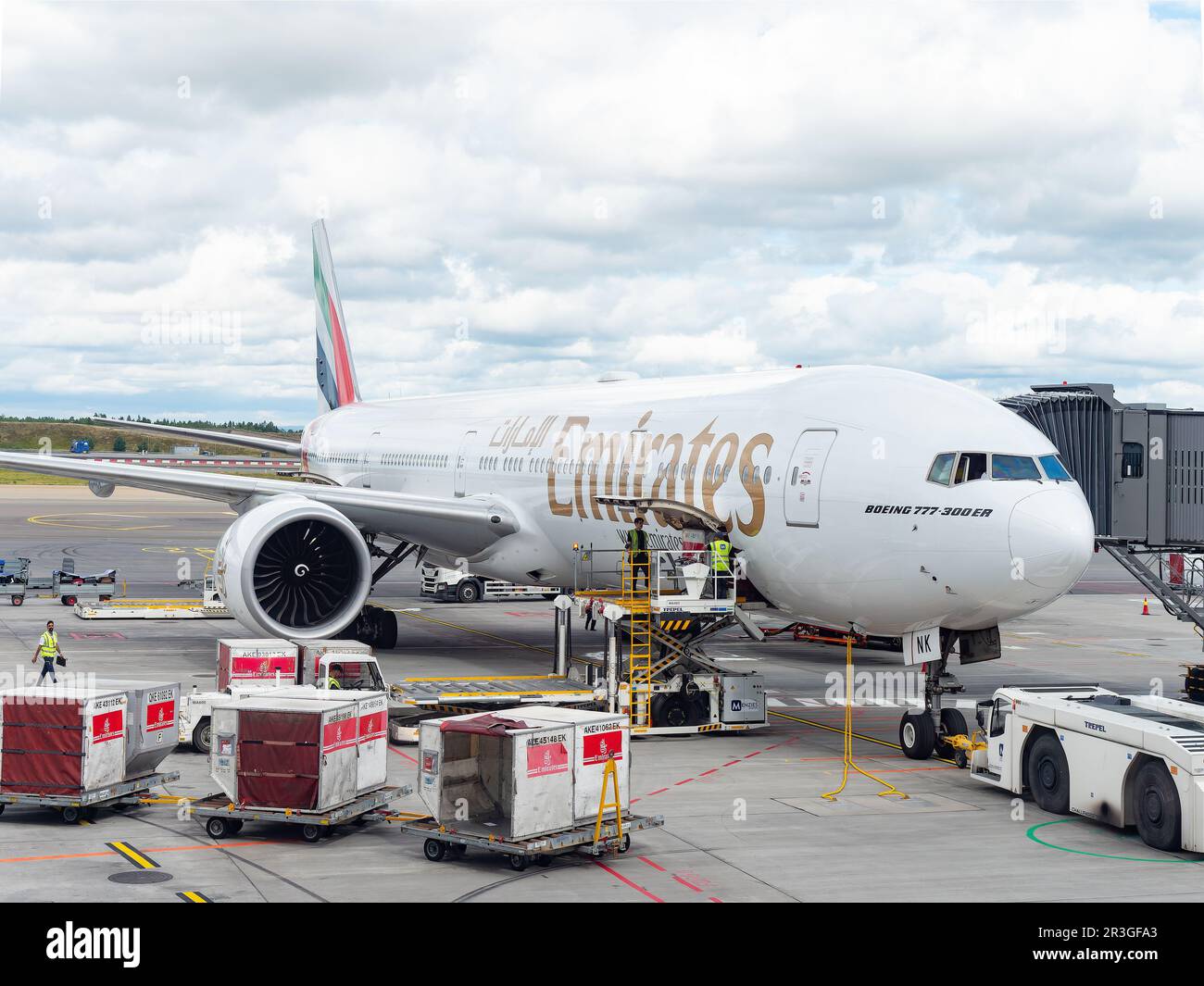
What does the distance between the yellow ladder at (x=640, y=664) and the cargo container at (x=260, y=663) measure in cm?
517

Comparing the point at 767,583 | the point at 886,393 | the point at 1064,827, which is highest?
the point at 886,393

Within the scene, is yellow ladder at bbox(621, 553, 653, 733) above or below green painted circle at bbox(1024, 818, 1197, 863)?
above

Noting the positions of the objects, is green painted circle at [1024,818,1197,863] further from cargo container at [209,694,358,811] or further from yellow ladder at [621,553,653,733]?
cargo container at [209,694,358,811]

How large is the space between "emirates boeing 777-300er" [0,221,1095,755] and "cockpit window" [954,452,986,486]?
1.0 inches

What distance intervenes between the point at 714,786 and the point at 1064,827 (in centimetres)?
408

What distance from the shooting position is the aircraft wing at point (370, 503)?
26.5 meters

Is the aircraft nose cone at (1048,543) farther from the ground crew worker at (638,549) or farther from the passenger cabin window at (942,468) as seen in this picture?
the ground crew worker at (638,549)

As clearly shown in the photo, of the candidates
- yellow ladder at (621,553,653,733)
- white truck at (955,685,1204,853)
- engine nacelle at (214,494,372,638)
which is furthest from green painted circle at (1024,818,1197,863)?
engine nacelle at (214,494,372,638)

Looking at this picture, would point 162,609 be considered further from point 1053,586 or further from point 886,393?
point 1053,586

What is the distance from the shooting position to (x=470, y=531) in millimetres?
26812

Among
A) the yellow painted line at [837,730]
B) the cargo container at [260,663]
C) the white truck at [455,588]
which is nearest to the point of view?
the yellow painted line at [837,730]

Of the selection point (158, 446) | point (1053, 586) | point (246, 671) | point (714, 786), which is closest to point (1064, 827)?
point (1053, 586)

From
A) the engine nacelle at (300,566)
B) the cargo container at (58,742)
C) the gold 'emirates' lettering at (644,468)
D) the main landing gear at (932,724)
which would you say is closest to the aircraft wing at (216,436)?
the engine nacelle at (300,566)

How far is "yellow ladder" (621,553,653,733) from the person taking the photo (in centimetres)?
2009
